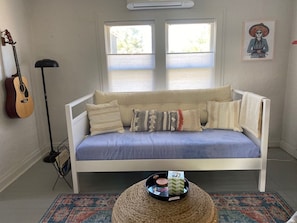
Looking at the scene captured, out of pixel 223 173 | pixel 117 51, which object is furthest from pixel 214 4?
pixel 223 173

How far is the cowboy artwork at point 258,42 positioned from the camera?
9.71 ft

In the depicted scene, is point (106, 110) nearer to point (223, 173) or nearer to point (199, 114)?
point (199, 114)

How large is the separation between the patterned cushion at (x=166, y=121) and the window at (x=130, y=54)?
2.45 feet

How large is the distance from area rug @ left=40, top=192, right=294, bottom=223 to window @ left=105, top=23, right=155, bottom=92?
1.58 metres

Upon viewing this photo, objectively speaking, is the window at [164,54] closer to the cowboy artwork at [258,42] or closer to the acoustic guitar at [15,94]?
the cowboy artwork at [258,42]

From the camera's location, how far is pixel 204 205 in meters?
1.41

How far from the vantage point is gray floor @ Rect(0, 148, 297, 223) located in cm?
200

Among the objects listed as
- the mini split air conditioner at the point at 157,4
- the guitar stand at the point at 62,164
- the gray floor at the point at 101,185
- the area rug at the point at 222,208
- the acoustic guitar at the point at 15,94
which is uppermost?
the mini split air conditioner at the point at 157,4

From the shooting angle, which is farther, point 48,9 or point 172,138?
point 48,9

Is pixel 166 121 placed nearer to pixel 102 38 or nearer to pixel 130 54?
pixel 130 54

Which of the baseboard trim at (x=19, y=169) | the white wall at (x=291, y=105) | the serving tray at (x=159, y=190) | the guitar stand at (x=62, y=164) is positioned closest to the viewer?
the serving tray at (x=159, y=190)

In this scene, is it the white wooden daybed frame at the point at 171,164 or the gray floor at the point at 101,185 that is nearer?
the gray floor at the point at 101,185

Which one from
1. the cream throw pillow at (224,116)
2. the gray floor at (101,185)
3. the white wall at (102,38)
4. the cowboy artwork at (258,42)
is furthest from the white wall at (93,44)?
the cream throw pillow at (224,116)

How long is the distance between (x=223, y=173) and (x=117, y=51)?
6.51 ft
